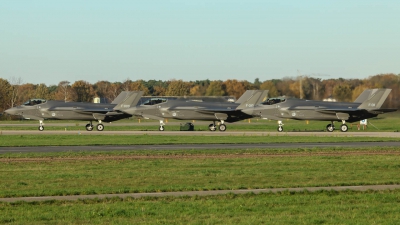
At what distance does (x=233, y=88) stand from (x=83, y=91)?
3947 centimetres

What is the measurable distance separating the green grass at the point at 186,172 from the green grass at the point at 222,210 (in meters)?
2.36

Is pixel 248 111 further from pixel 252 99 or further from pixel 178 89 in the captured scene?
pixel 178 89

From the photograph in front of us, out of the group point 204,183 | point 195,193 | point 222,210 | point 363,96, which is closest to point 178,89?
point 363,96

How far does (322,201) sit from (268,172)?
783cm

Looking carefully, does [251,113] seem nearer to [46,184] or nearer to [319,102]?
[319,102]

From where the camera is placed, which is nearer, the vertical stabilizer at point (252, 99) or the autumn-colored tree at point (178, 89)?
the vertical stabilizer at point (252, 99)

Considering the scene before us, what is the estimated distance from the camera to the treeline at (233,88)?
71.3 m

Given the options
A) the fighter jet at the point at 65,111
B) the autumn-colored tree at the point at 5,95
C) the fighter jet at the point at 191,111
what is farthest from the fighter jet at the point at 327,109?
the autumn-colored tree at the point at 5,95

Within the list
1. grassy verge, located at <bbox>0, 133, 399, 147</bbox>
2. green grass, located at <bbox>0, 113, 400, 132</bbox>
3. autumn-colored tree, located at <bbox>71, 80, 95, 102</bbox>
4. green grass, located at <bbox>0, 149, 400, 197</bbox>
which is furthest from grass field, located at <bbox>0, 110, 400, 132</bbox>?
autumn-colored tree, located at <bbox>71, 80, 95, 102</bbox>

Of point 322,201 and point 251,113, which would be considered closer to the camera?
point 322,201

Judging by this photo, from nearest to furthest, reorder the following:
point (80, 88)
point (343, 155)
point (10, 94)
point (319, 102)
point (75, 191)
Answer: point (75, 191) → point (343, 155) → point (319, 102) → point (10, 94) → point (80, 88)

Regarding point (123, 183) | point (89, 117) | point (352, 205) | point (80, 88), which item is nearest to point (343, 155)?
point (123, 183)

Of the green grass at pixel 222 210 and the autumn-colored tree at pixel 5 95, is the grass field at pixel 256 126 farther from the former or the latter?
the green grass at pixel 222 210

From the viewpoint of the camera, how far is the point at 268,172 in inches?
990
